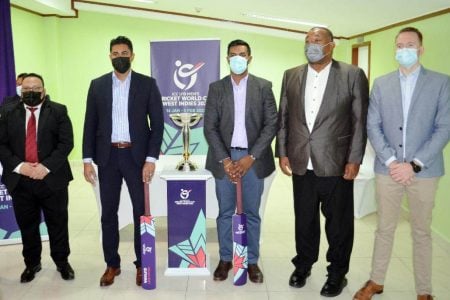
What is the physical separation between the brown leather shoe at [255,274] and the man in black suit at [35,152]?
56.0 inches

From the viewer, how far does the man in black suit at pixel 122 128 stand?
2.84 metres

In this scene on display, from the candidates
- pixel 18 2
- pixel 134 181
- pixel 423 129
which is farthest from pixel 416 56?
pixel 18 2

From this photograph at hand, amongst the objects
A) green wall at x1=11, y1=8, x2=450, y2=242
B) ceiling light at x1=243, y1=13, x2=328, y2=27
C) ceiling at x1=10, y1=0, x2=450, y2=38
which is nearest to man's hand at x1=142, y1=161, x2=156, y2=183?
ceiling at x1=10, y1=0, x2=450, y2=38

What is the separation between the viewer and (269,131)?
9.39ft

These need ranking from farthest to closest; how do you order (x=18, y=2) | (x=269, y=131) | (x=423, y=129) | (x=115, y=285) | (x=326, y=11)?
(x=18, y=2)
(x=326, y=11)
(x=115, y=285)
(x=269, y=131)
(x=423, y=129)

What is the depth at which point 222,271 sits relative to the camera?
10.3 ft

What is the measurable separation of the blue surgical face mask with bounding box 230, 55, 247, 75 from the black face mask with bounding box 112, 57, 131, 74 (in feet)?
2.32

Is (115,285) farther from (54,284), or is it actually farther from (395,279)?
(395,279)

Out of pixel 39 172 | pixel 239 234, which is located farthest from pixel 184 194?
pixel 39 172

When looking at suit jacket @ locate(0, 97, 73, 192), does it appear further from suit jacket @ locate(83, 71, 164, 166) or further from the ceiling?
the ceiling

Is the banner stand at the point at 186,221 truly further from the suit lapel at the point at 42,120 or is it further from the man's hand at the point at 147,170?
the suit lapel at the point at 42,120

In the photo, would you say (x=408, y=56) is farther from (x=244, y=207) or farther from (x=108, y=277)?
(x=108, y=277)

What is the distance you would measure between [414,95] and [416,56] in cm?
23

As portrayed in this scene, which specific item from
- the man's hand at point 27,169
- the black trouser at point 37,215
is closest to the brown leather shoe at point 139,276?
the black trouser at point 37,215
